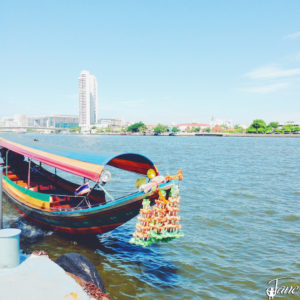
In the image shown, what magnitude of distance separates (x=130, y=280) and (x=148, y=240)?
5.26 feet

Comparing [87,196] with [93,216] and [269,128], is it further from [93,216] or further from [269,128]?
[269,128]

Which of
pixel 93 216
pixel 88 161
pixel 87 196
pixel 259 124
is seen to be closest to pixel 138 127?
pixel 259 124

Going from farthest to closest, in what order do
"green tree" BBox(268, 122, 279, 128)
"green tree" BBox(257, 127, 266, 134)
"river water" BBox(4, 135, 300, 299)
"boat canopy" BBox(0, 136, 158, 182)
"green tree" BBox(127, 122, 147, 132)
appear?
"green tree" BBox(127, 122, 147, 132)
"green tree" BBox(268, 122, 279, 128)
"green tree" BBox(257, 127, 266, 134)
"boat canopy" BBox(0, 136, 158, 182)
"river water" BBox(4, 135, 300, 299)

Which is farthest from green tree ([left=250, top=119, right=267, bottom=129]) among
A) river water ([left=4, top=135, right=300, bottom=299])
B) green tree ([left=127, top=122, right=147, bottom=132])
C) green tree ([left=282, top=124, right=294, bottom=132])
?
river water ([left=4, top=135, right=300, bottom=299])

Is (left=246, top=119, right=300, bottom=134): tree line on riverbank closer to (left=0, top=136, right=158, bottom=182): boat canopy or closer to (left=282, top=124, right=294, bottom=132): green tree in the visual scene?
(left=282, top=124, right=294, bottom=132): green tree

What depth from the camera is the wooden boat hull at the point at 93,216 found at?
292 inches

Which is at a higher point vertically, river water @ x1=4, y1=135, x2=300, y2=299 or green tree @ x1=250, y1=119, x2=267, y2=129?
green tree @ x1=250, y1=119, x2=267, y2=129

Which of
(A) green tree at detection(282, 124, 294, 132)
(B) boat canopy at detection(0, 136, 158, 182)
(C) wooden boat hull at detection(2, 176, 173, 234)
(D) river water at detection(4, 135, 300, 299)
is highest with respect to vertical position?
(A) green tree at detection(282, 124, 294, 132)

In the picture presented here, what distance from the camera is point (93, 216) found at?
26.9ft

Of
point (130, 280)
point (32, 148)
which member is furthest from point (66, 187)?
point (130, 280)

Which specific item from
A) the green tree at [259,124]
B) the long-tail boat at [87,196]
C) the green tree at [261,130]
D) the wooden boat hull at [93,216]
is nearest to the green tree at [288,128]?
the green tree at [259,124]

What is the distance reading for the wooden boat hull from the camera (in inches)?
292

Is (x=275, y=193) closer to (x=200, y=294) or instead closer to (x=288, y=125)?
(x=200, y=294)

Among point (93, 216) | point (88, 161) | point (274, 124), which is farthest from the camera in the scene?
point (274, 124)
